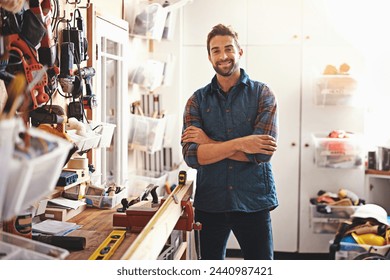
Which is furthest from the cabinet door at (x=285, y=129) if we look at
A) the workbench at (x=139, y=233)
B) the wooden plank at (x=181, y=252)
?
the wooden plank at (x=181, y=252)

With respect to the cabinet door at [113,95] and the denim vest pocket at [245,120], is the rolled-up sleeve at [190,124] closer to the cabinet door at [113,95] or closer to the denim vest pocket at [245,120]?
the denim vest pocket at [245,120]

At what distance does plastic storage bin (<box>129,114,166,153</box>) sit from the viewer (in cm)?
251

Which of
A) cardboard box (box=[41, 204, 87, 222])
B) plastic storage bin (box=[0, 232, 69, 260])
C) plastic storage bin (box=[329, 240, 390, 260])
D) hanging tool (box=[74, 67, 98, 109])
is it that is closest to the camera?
plastic storage bin (box=[0, 232, 69, 260])

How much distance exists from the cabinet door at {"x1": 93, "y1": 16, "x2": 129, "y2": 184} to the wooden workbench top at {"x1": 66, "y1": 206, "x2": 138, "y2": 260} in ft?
1.14

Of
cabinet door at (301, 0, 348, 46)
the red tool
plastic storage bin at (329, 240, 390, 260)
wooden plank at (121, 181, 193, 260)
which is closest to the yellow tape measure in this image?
wooden plank at (121, 181, 193, 260)

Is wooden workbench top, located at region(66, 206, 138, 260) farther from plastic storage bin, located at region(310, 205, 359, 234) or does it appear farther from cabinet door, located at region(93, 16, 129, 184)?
plastic storage bin, located at region(310, 205, 359, 234)

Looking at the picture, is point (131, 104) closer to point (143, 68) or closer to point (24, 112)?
point (143, 68)

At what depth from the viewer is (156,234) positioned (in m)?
1.17

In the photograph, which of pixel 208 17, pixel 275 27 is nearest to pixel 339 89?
pixel 275 27

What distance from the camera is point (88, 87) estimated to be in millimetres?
1802

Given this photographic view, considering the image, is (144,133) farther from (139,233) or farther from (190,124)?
(139,233)
